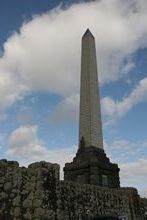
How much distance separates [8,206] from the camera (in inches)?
271

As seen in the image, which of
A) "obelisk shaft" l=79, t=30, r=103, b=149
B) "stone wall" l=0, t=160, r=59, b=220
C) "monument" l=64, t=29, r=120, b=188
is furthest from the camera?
"obelisk shaft" l=79, t=30, r=103, b=149

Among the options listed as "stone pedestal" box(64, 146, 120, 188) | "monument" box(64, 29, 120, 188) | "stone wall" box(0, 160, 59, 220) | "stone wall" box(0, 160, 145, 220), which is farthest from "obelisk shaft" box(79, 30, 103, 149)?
"stone wall" box(0, 160, 59, 220)

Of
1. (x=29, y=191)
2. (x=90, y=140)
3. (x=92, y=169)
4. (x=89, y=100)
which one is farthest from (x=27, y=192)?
(x=89, y=100)

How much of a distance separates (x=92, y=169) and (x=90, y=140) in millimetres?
2756

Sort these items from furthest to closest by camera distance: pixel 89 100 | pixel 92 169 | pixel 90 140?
1. pixel 89 100
2. pixel 90 140
3. pixel 92 169

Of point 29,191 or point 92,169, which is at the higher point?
point 92,169

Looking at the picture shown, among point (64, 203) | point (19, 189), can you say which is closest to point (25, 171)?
point (19, 189)

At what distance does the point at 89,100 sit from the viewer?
94.7 feet

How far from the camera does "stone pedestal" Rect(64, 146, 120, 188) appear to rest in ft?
84.6

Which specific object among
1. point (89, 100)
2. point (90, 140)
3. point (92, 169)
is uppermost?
point (89, 100)

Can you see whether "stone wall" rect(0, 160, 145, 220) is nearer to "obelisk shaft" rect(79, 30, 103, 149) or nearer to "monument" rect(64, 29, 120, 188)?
"monument" rect(64, 29, 120, 188)

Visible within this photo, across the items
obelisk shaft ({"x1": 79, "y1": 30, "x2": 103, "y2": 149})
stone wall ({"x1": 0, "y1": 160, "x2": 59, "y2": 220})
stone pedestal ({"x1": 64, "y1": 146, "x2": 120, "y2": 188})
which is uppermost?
obelisk shaft ({"x1": 79, "y1": 30, "x2": 103, "y2": 149})

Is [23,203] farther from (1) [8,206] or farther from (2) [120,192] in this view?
(2) [120,192]

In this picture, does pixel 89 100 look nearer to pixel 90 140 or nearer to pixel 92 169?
pixel 90 140
